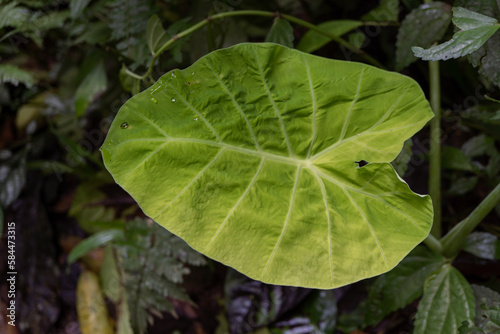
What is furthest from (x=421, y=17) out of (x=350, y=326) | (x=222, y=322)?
(x=222, y=322)

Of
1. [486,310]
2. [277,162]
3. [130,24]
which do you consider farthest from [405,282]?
[130,24]

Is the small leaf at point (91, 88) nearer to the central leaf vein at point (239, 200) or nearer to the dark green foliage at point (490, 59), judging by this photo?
the central leaf vein at point (239, 200)

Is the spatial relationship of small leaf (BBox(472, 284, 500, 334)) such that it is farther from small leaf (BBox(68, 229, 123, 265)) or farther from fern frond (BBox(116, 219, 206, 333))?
small leaf (BBox(68, 229, 123, 265))

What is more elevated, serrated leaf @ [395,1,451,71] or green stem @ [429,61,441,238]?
serrated leaf @ [395,1,451,71]

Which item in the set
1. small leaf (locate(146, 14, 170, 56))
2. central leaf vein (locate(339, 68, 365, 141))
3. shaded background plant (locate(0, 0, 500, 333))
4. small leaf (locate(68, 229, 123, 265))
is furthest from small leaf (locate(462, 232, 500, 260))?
small leaf (locate(68, 229, 123, 265))

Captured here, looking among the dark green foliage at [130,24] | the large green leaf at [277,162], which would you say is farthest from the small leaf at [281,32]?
the dark green foliage at [130,24]

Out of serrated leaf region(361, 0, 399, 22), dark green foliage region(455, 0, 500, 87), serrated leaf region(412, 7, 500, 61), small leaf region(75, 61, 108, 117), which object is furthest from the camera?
small leaf region(75, 61, 108, 117)

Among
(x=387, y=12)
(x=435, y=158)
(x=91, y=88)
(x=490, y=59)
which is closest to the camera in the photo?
(x=490, y=59)

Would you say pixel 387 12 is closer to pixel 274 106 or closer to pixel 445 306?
pixel 274 106
